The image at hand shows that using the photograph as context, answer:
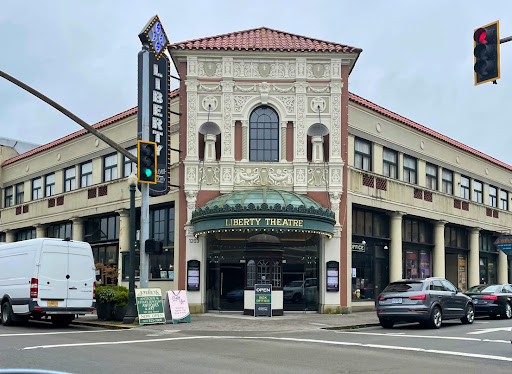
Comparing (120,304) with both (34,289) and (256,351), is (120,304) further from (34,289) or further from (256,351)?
(256,351)

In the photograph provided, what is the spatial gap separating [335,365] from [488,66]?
6106 millimetres

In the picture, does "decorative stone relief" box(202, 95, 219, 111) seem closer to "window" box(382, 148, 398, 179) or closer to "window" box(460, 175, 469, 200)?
"window" box(382, 148, 398, 179)

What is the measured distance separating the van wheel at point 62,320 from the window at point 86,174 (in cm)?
1414

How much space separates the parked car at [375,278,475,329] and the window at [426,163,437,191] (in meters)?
14.0

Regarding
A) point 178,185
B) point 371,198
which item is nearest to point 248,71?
point 178,185

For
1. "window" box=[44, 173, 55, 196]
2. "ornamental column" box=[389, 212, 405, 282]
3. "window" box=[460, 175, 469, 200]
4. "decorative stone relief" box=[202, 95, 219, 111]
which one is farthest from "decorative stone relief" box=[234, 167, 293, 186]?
"window" box=[44, 173, 55, 196]

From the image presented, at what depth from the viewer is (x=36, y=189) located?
134 ft

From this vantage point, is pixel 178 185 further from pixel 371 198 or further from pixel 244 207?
pixel 371 198

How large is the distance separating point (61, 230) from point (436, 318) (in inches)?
976

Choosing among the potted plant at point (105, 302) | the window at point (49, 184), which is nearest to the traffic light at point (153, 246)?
the potted plant at point (105, 302)

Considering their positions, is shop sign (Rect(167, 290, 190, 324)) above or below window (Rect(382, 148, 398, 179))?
below

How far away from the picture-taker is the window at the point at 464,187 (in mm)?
37938

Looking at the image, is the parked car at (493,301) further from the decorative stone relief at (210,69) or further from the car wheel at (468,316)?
the decorative stone relief at (210,69)

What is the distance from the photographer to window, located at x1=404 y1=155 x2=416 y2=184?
1289 inches
